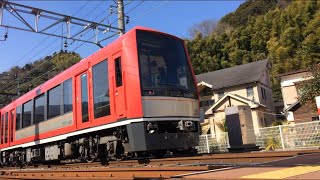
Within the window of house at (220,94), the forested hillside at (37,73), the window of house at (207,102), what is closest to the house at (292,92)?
the window of house at (220,94)

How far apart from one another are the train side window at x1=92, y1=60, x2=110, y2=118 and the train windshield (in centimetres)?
132

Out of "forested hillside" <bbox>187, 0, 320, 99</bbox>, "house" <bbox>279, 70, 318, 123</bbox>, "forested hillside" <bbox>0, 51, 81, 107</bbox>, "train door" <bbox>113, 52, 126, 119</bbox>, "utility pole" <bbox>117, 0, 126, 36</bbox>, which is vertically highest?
"forested hillside" <bbox>187, 0, 320, 99</bbox>

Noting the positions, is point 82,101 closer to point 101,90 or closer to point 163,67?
point 101,90

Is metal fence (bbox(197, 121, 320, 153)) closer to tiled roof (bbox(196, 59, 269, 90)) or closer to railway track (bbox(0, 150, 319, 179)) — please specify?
railway track (bbox(0, 150, 319, 179))

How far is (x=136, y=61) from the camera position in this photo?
9.14 meters

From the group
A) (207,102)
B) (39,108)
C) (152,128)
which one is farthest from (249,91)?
(152,128)

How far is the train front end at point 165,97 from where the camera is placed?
877cm

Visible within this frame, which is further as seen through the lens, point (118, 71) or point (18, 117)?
point (18, 117)

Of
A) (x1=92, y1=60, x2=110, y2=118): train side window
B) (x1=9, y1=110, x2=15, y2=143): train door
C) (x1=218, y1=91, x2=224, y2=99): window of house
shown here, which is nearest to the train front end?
(x1=92, y1=60, x2=110, y2=118): train side window

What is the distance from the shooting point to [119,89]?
9.35m

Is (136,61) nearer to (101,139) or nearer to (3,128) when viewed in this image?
(101,139)

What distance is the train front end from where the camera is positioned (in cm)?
877

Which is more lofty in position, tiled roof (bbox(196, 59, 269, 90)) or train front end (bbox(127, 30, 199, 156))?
tiled roof (bbox(196, 59, 269, 90))

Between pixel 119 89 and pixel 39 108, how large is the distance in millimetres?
6150
